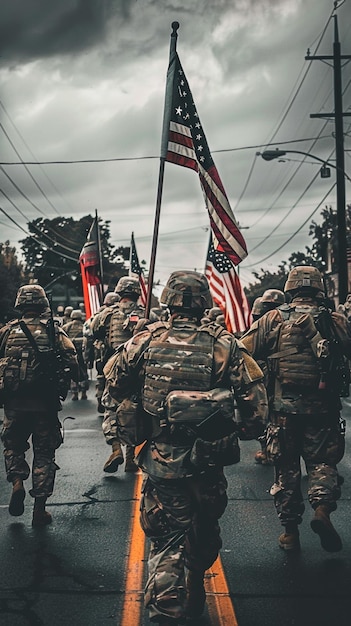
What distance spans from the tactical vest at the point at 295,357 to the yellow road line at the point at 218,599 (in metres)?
1.45

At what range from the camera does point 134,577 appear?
5727 mm

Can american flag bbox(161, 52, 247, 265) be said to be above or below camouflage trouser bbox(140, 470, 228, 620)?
above

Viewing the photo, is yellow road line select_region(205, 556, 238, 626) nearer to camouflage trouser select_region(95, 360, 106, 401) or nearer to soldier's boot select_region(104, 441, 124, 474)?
soldier's boot select_region(104, 441, 124, 474)

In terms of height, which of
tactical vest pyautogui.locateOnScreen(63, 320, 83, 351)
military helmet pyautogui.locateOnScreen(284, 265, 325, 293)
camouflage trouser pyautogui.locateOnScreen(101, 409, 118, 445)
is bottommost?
camouflage trouser pyautogui.locateOnScreen(101, 409, 118, 445)

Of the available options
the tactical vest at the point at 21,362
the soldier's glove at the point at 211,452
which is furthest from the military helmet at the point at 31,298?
the soldier's glove at the point at 211,452

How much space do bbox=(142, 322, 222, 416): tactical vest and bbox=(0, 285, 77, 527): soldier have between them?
2.35 meters

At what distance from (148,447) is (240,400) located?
23.3 inches

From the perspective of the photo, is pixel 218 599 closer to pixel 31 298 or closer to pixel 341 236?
pixel 31 298

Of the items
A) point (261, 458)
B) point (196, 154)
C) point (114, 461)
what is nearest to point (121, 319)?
point (114, 461)

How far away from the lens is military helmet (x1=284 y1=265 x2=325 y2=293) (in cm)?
671

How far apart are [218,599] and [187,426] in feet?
3.96

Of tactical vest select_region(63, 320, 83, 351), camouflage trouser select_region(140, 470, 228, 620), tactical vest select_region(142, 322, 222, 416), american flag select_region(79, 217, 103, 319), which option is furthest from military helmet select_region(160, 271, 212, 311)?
tactical vest select_region(63, 320, 83, 351)

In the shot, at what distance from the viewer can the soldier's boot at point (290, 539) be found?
20.8 ft

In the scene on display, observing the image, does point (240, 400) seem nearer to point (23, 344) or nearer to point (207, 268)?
point (23, 344)
